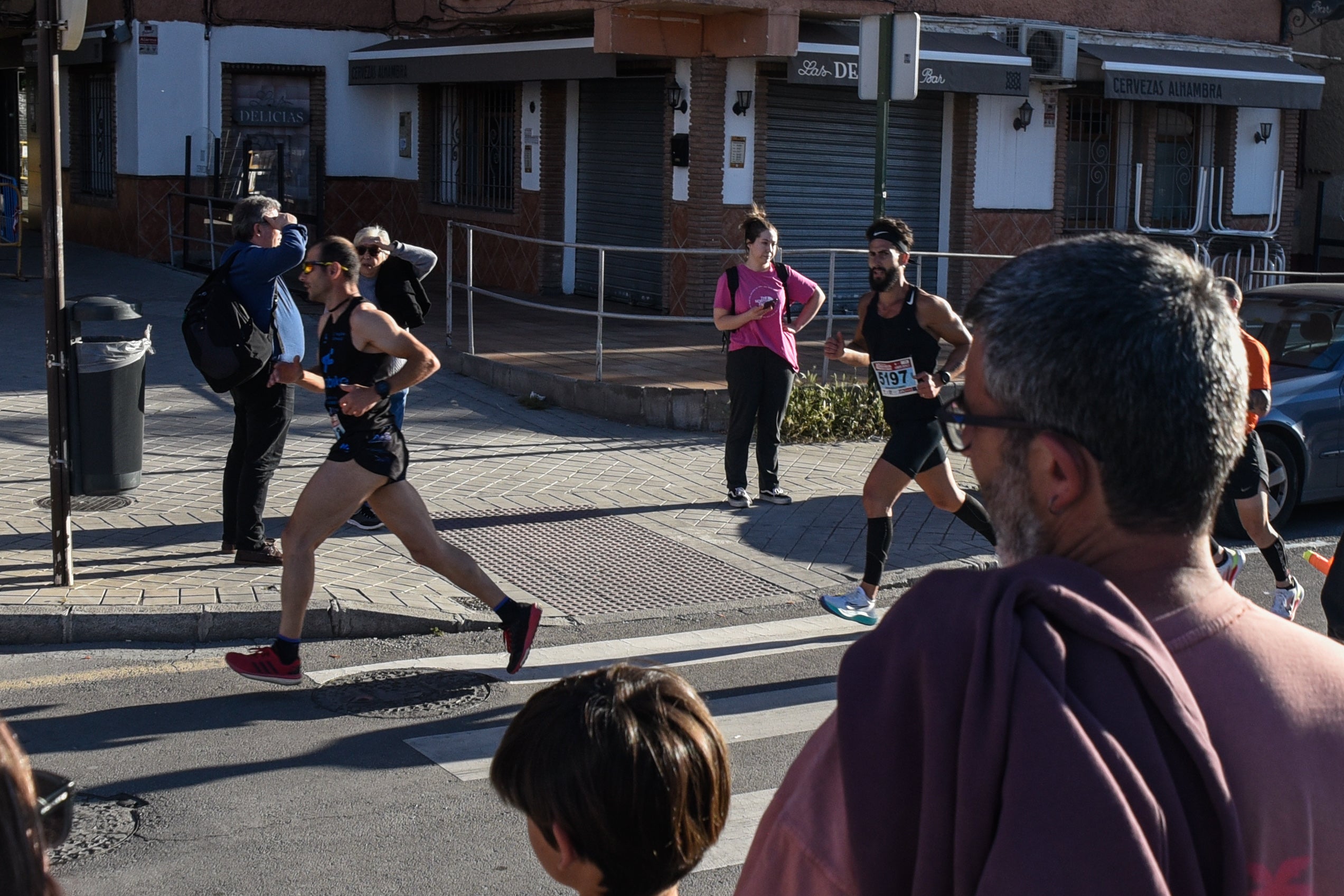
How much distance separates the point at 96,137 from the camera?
875 inches

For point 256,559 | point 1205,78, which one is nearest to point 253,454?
point 256,559

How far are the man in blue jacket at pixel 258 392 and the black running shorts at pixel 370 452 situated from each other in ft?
5.46

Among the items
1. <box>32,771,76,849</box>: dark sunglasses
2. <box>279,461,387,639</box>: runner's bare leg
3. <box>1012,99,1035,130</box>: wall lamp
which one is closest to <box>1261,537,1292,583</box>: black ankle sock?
<box>279,461,387,639</box>: runner's bare leg

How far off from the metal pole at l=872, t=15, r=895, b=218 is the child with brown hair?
28.5 feet

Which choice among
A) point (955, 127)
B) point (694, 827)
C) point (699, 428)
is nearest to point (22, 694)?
point (694, 827)

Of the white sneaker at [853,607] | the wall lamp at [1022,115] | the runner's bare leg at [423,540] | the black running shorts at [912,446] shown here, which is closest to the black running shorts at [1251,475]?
the black running shorts at [912,446]

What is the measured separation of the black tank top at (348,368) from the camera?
20.1ft

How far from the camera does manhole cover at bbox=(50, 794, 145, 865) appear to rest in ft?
14.7

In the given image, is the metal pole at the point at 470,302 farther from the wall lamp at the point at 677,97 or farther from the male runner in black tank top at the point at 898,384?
the male runner in black tank top at the point at 898,384

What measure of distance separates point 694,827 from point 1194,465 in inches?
34.7

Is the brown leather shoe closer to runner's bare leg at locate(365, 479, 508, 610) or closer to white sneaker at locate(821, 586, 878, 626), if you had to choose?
runner's bare leg at locate(365, 479, 508, 610)

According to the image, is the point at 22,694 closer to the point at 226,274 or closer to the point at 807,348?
the point at 226,274

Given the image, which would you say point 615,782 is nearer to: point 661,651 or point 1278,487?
point 661,651

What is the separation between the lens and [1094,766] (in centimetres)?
145
